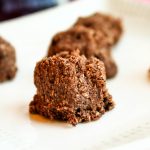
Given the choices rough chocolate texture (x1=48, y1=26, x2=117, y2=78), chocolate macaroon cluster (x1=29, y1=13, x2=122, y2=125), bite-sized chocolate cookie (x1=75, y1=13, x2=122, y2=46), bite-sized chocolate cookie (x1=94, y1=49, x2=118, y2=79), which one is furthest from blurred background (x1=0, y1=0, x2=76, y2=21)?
chocolate macaroon cluster (x1=29, y1=13, x2=122, y2=125)

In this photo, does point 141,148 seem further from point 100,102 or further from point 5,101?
point 5,101

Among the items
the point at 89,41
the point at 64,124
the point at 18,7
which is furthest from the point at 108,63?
the point at 18,7

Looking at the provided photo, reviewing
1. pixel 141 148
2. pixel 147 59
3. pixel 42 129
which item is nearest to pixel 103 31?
pixel 147 59

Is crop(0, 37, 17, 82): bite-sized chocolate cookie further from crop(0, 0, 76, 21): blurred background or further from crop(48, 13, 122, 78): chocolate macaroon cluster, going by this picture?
crop(0, 0, 76, 21): blurred background

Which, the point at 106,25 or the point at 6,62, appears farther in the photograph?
the point at 106,25

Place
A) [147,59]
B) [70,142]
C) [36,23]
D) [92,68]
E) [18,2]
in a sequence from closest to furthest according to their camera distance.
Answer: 1. [70,142]
2. [92,68]
3. [147,59]
4. [36,23]
5. [18,2]

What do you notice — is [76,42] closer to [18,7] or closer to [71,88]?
[71,88]

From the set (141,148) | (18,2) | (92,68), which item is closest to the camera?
(141,148)
